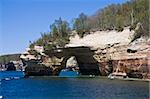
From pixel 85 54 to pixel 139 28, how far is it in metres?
18.0

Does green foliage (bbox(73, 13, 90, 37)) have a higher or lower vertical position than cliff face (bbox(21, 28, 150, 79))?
higher

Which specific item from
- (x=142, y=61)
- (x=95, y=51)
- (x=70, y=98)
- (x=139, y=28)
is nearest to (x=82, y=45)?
(x=95, y=51)

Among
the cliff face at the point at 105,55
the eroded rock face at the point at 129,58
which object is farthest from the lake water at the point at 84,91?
the cliff face at the point at 105,55

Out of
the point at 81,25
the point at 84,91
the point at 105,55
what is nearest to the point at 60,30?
the point at 81,25

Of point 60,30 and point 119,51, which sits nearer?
point 119,51

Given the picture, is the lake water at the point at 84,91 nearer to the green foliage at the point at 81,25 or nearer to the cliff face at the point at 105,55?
the cliff face at the point at 105,55

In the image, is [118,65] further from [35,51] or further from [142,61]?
[35,51]

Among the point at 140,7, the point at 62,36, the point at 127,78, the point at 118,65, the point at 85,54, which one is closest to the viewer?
the point at 127,78

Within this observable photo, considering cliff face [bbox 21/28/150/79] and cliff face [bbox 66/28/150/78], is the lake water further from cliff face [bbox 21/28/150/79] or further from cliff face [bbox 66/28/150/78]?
cliff face [bbox 21/28/150/79]

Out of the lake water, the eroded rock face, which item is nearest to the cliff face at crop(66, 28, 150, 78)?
the eroded rock face

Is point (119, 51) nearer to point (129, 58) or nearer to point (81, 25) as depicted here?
point (129, 58)

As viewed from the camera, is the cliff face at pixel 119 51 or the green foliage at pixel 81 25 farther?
the green foliage at pixel 81 25

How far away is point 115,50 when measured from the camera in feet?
261

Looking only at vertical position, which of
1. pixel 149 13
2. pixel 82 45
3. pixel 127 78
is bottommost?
pixel 127 78
